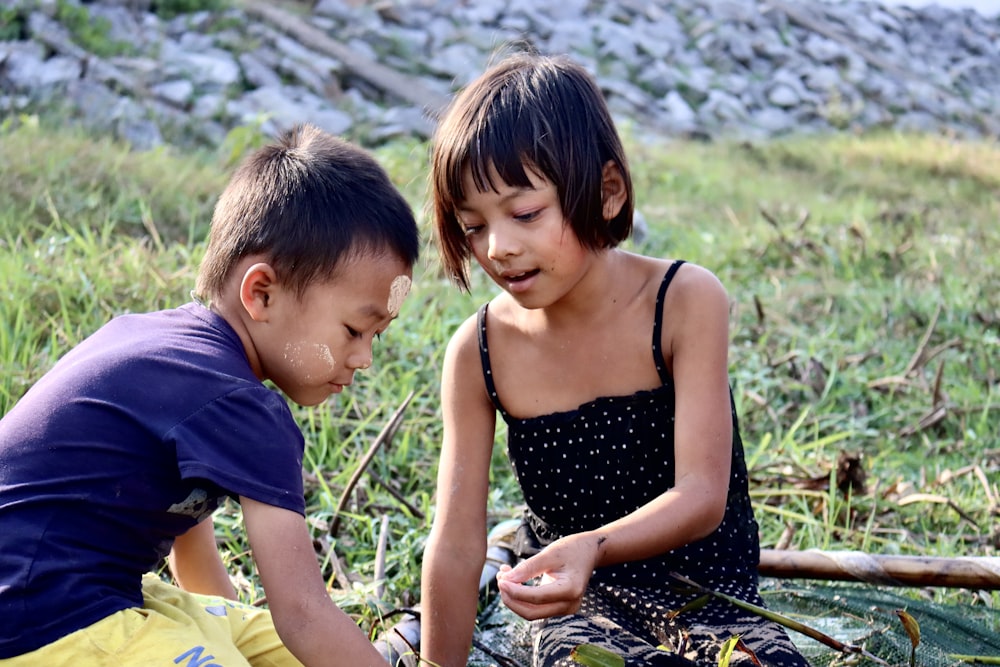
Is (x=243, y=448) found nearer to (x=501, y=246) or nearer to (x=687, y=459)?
(x=501, y=246)

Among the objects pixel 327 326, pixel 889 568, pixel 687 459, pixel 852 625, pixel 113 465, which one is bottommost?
pixel 852 625

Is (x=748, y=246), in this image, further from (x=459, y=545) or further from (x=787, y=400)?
(x=459, y=545)

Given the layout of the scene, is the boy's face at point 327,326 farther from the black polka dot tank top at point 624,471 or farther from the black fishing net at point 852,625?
the black fishing net at point 852,625

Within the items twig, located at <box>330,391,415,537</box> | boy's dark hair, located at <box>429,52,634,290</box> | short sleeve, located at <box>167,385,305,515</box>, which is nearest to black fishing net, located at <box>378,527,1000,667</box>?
twig, located at <box>330,391,415,537</box>

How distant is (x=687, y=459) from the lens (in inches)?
74.4

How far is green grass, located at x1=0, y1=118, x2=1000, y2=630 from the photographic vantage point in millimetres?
2738

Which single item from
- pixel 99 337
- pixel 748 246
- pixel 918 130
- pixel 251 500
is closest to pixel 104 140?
pixel 748 246

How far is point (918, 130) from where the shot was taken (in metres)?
10.1

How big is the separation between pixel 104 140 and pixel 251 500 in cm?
358

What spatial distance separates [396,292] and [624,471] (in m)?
0.60

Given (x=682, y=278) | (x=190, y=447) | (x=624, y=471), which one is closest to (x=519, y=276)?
(x=682, y=278)

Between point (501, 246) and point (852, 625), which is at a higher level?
point (501, 246)

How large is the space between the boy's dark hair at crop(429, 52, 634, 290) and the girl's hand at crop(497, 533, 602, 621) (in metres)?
0.58

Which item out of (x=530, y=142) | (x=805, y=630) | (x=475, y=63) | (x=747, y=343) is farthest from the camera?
(x=475, y=63)
